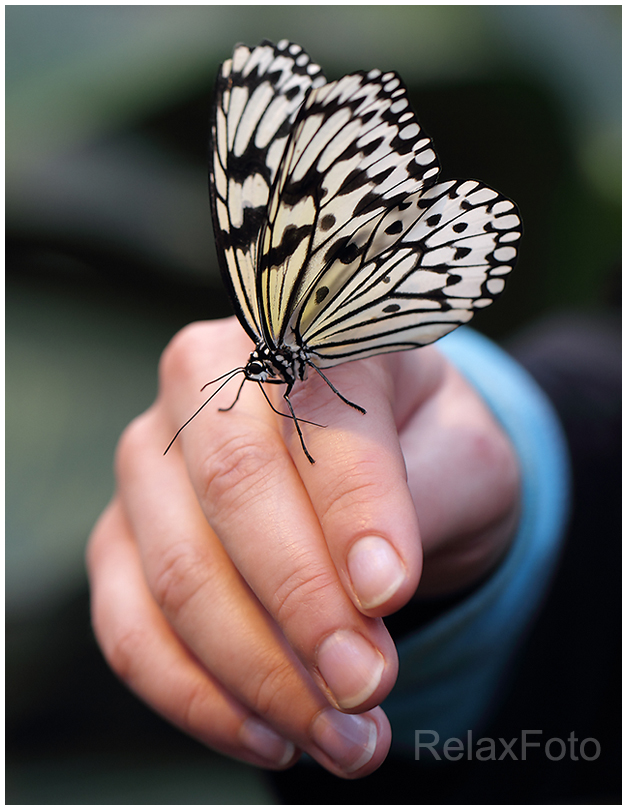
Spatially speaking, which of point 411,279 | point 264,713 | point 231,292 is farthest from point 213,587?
point 411,279

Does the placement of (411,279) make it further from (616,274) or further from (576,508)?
(616,274)

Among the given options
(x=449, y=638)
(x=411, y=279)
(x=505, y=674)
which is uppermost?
(x=411, y=279)

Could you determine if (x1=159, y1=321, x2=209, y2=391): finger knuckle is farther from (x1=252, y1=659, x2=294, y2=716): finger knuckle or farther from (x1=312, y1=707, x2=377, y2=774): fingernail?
(x1=312, y1=707, x2=377, y2=774): fingernail

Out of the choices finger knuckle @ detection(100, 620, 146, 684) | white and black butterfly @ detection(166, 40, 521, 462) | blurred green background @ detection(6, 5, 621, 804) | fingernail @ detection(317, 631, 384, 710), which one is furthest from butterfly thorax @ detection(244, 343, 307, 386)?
blurred green background @ detection(6, 5, 621, 804)

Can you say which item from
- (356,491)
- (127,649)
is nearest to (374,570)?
(356,491)

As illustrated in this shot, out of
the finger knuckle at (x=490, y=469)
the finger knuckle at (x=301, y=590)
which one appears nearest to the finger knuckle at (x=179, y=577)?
the finger knuckle at (x=301, y=590)

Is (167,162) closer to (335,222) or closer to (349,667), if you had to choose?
(335,222)

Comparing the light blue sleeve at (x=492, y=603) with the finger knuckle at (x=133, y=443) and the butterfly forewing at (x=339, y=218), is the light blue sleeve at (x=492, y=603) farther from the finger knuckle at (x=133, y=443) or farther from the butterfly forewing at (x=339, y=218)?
the finger knuckle at (x=133, y=443)
